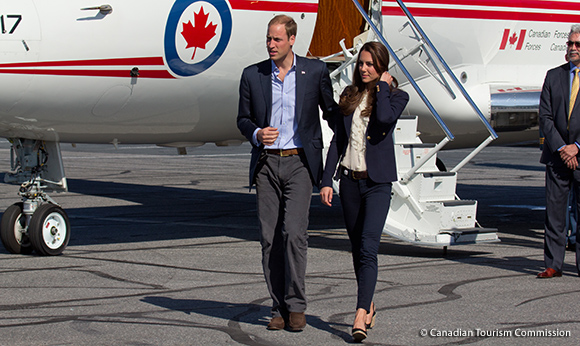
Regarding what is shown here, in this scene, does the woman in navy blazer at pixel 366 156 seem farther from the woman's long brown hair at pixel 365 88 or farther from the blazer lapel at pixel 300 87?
the blazer lapel at pixel 300 87

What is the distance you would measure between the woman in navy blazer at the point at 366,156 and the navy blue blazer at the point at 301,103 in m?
0.14

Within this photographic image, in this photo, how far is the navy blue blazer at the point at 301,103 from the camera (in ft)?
19.8

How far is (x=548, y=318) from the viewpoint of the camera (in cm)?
615

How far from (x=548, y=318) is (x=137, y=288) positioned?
3188 mm

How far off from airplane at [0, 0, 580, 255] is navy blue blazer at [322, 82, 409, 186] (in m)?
2.70

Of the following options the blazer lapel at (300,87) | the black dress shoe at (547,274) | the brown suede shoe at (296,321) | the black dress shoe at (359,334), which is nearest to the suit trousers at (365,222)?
the black dress shoe at (359,334)

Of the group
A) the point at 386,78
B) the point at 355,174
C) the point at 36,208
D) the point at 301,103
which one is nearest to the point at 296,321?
the point at 355,174

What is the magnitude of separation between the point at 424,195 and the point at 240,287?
8.08 ft

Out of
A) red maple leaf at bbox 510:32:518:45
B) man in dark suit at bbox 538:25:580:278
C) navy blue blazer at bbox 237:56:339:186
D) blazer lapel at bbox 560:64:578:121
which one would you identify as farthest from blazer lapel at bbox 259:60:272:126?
red maple leaf at bbox 510:32:518:45

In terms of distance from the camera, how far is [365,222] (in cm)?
579

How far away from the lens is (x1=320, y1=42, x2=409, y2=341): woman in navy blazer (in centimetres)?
577

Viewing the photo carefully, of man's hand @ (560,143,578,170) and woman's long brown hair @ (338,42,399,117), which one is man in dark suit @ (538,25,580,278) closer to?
man's hand @ (560,143,578,170)

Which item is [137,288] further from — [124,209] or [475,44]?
[124,209]

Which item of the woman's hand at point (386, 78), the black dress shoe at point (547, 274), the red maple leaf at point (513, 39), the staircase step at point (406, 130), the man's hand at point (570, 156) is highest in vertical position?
the red maple leaf at point (513, 39)
